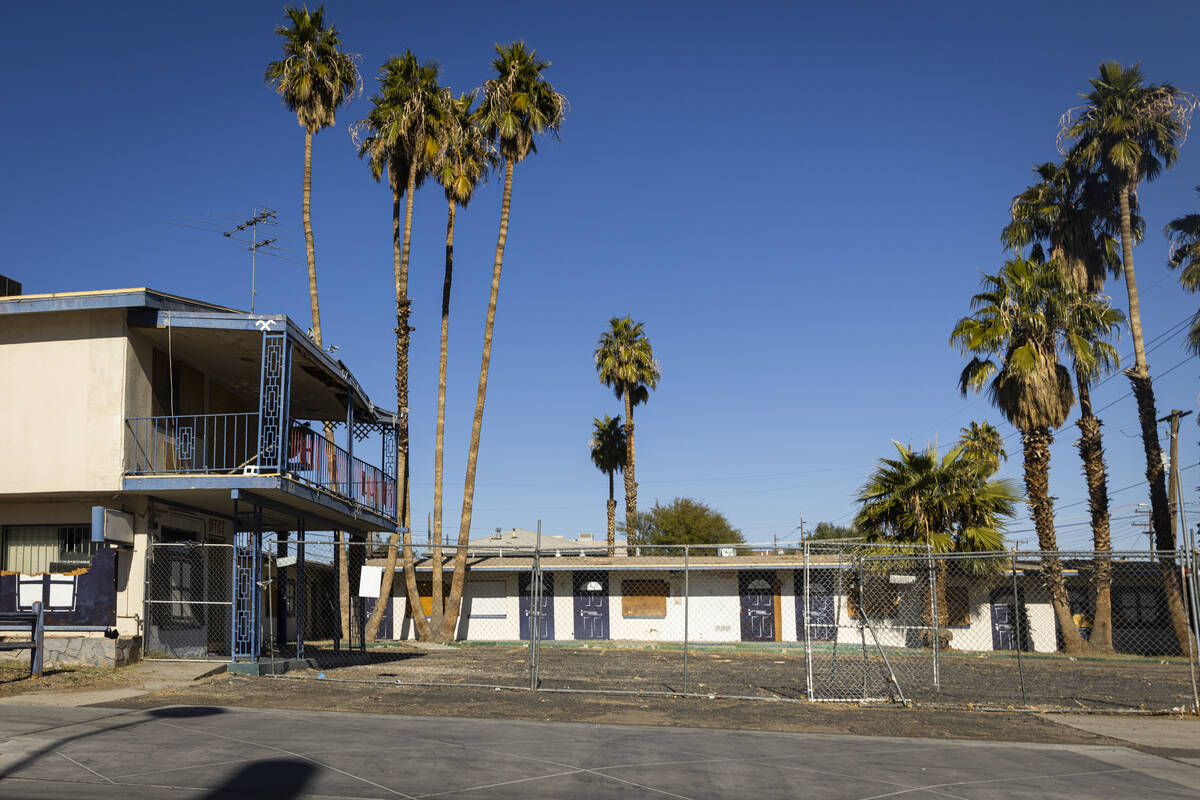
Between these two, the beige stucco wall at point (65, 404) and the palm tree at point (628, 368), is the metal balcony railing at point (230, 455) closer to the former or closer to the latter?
the beige stucco wall at point (65, 404)

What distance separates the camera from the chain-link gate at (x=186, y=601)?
648 inches

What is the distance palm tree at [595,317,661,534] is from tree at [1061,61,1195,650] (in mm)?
20746

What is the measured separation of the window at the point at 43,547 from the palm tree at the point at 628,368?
100ft

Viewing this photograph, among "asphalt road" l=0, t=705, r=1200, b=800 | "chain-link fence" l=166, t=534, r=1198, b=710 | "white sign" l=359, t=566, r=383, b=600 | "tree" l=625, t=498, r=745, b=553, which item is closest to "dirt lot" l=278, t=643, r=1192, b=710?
"chain-link fence" l=166, t=534, r=1198, b=710

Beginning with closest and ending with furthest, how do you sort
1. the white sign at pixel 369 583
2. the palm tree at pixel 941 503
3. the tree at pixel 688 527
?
the white sign at pixel 369 583 < the palm tree at pixel 941 503 < the tree at pixel 688 527

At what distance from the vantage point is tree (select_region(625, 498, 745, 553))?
60.7m

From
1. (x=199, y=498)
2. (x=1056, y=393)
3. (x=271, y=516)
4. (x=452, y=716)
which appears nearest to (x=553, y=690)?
(x=452, y=716)

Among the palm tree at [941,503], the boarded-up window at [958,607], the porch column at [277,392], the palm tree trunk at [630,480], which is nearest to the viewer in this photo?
the porch column at [277,392]

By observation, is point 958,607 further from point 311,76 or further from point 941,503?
point 311,76

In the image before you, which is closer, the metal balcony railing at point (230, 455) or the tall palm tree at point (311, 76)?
the metal balcony railing at point (230, 455)

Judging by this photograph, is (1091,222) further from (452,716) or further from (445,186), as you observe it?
(452,716)

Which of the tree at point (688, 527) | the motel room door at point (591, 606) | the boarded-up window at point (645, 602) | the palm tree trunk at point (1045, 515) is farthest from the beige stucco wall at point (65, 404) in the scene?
the tree at point (688, 527)

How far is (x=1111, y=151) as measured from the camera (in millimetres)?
31391

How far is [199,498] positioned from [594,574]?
775 inches
